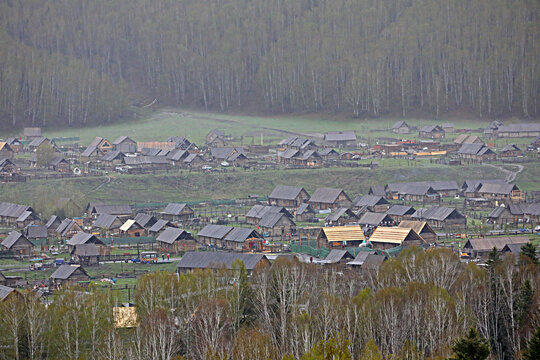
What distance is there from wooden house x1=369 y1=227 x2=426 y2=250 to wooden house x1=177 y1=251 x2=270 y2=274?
14.1 metres

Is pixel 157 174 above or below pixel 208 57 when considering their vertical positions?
below

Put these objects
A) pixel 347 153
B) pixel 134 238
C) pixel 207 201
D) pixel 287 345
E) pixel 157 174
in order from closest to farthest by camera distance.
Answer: pixel 287 345
pixel 134 238
pixel 207 201
pixel 157 174
pixel 347 153

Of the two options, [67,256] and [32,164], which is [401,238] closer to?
[67,256]

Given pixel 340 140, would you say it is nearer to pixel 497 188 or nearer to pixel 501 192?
pixel 497 188

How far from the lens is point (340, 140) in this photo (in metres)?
135

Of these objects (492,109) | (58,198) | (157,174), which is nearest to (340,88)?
(492,109)

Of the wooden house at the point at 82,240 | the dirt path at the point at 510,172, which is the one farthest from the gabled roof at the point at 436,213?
the wooden house at the point at 82,240

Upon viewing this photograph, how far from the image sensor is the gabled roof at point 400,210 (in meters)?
88.5

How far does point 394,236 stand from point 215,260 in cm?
1728

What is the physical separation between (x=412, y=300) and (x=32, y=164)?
3141 inches

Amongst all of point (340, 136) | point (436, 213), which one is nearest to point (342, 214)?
point (436, 213)

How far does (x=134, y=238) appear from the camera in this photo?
80.0m

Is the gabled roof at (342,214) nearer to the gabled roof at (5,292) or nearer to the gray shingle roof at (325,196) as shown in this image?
the gray shingle roof at (325,196)

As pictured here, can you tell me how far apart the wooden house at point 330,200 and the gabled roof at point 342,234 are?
2191 centimetres
